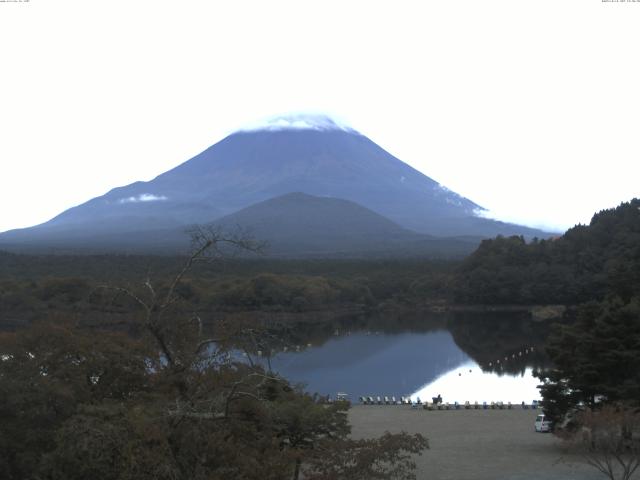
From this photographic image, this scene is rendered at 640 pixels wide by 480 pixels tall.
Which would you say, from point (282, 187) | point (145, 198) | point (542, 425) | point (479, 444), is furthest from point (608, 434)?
point (145, 198)

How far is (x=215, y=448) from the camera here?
6.54 metres

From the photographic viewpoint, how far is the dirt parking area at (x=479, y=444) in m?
12.9

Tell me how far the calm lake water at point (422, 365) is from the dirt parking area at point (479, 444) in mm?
4930

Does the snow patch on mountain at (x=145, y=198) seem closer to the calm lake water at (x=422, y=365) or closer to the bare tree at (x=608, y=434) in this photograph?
the calm lake water at (x=422, y=365)

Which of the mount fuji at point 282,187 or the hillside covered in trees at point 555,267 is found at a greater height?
the mount fuji at point 282,187

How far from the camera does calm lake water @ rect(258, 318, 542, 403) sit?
27.4 metres

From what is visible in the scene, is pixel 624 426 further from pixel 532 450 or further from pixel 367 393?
pixel 367 393

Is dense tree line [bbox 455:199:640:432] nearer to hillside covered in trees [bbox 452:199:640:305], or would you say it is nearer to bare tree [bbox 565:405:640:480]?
hillside covered in trees [bbox 452:199:640:305]

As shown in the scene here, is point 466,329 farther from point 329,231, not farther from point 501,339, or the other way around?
point 329,231

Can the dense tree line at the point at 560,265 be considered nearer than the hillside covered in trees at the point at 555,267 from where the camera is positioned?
Yes

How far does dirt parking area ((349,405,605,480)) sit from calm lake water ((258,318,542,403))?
4930 mm

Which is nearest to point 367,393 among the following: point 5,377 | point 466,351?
point 466,351

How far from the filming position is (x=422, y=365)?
3306 cm

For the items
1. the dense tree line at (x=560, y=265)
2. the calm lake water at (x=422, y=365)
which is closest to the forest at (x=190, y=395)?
the dense tree line at (x=560, y=265)
